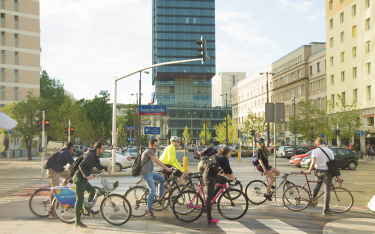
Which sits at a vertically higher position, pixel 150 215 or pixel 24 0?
pixel 24 0

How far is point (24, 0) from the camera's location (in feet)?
184

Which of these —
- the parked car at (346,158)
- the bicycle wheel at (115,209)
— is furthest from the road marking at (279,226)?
the parked car at (346,158)

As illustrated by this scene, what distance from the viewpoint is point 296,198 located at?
9578mm

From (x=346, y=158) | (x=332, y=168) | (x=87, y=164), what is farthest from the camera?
(x=346, y=158)

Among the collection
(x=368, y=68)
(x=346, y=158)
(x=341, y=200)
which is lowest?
(x=346, y=158)

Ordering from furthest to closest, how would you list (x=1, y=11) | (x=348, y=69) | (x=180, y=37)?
(x=180, y=37) → (x=1, y=11) → (x=348, y=69)

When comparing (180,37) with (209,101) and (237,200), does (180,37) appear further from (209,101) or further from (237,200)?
(237,200)

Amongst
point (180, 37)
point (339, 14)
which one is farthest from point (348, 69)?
point (180, 37)

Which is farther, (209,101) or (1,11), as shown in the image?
(209,101)

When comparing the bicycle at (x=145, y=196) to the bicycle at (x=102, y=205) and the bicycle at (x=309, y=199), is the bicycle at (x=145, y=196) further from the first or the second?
the bicycle at (x=309, y=199)

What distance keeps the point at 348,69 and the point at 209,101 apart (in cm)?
7325

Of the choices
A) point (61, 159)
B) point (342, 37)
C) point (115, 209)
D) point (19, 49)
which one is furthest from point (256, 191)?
point (19, 49)

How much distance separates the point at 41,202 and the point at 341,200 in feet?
24.6

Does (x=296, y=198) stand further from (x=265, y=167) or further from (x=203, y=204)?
(x=203, y=204)
